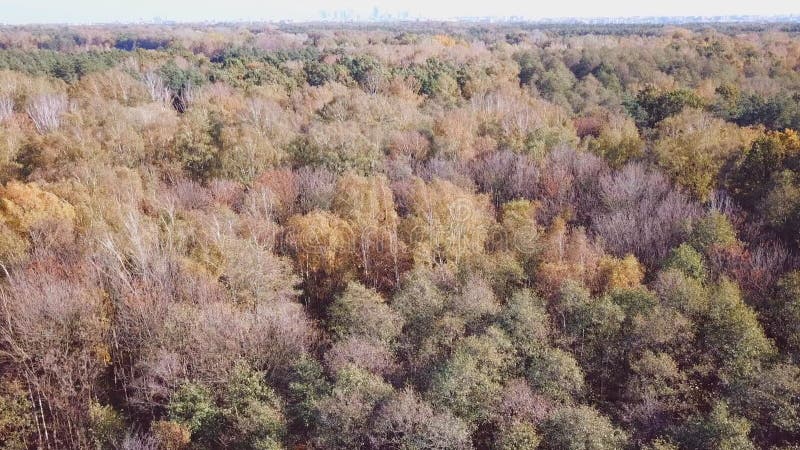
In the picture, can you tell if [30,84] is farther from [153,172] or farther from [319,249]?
[319,249]

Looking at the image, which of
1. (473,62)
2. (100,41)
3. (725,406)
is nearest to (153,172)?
(725,406)

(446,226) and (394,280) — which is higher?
(446,226)

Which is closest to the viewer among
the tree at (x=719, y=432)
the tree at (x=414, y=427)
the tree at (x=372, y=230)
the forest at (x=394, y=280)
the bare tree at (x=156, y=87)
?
the tree at (x=719, y=432)

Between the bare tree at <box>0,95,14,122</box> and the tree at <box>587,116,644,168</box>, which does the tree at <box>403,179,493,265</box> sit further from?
the bare tree at <box>0,95,14,122</box>

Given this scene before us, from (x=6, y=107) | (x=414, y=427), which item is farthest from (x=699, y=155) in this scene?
(x=6, y=107)

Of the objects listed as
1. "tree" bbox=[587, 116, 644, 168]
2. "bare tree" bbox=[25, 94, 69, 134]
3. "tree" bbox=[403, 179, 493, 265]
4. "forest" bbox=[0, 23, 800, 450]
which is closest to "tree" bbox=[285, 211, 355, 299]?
"forest" bbox=[0, 23, 800, 450]

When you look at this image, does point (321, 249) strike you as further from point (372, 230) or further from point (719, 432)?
point (719, 432)

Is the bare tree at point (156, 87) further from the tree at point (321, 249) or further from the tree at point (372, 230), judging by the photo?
the tree at point (321, 249)

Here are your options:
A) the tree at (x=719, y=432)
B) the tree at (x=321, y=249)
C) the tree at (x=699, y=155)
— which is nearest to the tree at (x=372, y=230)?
the tree at (x=321, y=249)
